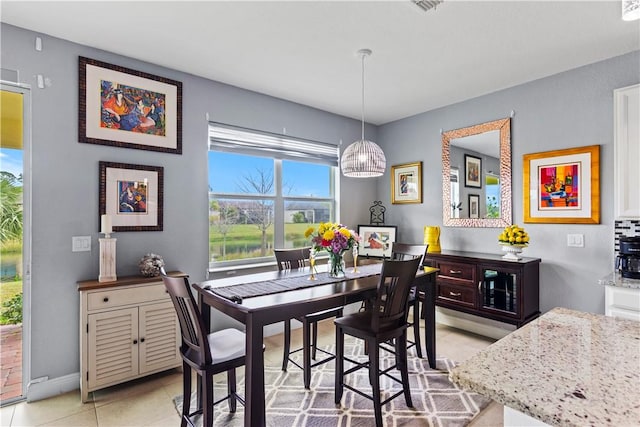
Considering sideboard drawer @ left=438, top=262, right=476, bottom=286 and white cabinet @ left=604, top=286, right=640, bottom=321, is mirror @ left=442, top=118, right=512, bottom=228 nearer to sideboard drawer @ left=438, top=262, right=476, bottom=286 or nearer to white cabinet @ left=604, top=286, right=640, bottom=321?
sideboard drawer @ left=438, top=262, right=476, bottom=286

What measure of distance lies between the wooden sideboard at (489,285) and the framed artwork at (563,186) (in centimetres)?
51

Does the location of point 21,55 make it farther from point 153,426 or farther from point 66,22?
point 153,426

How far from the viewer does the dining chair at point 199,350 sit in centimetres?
180

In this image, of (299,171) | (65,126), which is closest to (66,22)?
(65,126)

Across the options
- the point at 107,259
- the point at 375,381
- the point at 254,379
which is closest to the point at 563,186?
the point at 375,381

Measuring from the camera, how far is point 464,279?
3.58m

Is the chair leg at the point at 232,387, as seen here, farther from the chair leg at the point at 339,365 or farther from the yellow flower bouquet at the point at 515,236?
the yellow flower bouquet at the point at 515,236

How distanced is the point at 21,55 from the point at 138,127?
0.89 meters

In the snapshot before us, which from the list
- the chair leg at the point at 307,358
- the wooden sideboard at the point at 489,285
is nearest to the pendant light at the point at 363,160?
the chair leg at the point at 307,358

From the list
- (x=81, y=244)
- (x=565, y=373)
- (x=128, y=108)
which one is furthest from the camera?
(x=128, y=108)

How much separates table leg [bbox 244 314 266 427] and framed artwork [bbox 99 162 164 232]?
69.8 inches

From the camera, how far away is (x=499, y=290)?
334 centimetres

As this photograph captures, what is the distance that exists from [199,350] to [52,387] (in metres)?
1.68

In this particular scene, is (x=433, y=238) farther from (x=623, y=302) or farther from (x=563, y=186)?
(x=623, y=302)
